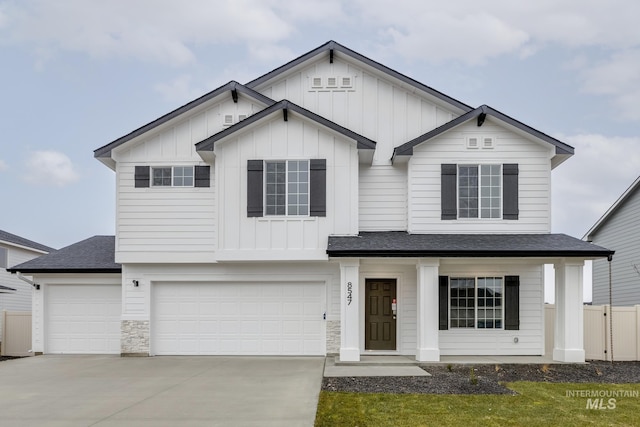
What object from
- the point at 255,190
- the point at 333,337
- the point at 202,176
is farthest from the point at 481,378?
the point at 202,176

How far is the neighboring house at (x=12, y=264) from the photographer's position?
22906 millimetres

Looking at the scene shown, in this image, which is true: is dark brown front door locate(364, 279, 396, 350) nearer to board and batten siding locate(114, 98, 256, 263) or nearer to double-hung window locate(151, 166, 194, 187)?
board and batten siding locate(114, 98, 256, 263)

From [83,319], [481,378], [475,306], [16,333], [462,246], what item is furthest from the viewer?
[16,333]

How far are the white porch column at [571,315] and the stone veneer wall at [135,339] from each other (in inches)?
428

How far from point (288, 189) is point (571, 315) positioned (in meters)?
7.76

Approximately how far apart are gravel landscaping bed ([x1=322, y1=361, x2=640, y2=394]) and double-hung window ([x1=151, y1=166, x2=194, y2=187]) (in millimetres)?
6947

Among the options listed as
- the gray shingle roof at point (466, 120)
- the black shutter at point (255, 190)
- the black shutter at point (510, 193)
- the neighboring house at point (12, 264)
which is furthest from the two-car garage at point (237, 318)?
the neighboring house at point (12, 264)

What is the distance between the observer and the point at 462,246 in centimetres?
1257

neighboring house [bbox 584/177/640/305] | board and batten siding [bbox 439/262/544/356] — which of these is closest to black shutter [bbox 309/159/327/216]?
board and batten siding [bbox 439/262/544/356]

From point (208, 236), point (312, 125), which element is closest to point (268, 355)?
point (208, 236)

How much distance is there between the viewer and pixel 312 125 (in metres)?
13.5

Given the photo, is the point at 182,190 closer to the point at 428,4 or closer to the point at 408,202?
the point at 408,202

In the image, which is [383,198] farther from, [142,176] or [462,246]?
[142,176]

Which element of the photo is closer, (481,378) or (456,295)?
(481,378)
